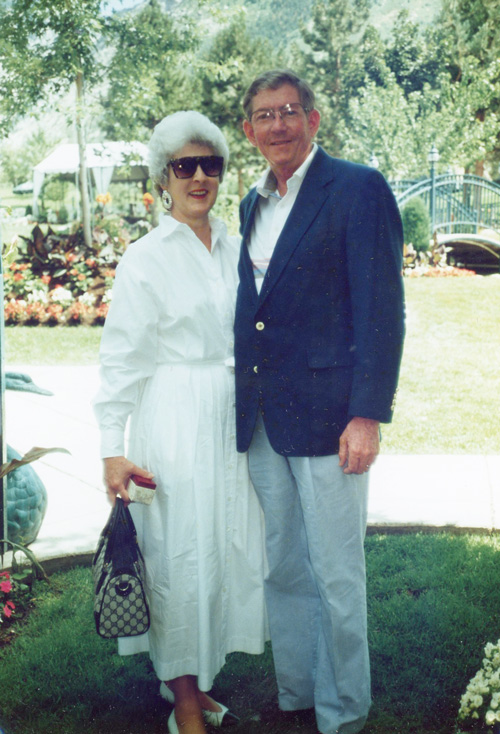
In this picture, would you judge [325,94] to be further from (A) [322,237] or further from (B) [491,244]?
(A) [322,237]

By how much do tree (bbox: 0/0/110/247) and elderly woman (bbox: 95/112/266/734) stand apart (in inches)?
358

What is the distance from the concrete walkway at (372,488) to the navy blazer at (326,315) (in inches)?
78.8

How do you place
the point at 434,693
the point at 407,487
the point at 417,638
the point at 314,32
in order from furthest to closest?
the point at 314,32 → the point at 407,487 → the point at 417,638 → the point at 434,693

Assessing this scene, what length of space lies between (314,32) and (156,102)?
59.9ft

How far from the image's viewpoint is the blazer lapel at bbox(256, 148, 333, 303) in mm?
2293

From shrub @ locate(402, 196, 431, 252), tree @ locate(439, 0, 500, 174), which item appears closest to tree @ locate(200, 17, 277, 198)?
tree @ locate(439, 0, 500, 174)

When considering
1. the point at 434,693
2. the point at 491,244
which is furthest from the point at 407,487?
the point at 491,244

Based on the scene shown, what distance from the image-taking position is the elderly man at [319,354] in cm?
224

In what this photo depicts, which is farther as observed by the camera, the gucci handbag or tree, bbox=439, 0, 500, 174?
tree, bbox=439, 0, 500, 174

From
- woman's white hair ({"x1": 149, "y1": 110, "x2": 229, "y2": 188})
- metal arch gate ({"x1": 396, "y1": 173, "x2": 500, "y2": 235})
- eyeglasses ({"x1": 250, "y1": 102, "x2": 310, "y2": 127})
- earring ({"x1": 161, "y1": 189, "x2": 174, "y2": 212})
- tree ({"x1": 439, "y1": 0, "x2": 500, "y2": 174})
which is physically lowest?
earring ({"x1": 161, "y1": 189, "x2": 174, "y2": 212})

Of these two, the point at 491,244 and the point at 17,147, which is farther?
the point at 17,147

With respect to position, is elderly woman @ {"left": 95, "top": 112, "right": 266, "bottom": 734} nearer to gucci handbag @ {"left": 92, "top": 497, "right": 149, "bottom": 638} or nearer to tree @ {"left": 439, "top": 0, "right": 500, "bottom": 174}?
gucci handbag @ {"left": 92, "top": 497, "right": 149, "bottom": 638}

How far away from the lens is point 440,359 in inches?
349

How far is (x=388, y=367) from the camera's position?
2240mm
